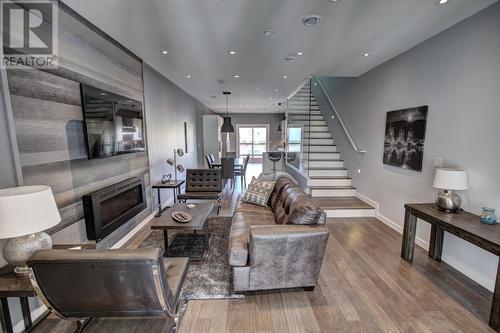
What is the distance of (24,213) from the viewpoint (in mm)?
1436

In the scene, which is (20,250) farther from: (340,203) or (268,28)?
(340,203)

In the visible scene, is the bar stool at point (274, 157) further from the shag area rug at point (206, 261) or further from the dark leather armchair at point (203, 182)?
the shag area rug at point (206, 261)

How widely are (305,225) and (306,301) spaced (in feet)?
2.37

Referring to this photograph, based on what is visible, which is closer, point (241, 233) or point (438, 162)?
point (241, 233)

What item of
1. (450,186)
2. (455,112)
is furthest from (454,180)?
(455,112)

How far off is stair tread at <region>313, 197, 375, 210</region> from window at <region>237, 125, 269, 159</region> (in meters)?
8.39

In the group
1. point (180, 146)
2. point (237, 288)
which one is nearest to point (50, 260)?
point (237, 288)

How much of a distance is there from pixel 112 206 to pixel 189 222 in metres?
1.07

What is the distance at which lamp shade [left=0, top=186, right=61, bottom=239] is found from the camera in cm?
139

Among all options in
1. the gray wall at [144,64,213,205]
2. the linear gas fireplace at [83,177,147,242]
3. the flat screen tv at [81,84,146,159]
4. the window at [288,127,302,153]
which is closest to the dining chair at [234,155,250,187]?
the window at [288,127,302,153]

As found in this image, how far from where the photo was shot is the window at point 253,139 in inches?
509

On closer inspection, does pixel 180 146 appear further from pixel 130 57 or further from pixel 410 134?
pixel 410 134

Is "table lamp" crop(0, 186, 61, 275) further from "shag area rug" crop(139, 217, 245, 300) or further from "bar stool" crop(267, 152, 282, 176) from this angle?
"bar stool" crop(267, 152, 282, 176)

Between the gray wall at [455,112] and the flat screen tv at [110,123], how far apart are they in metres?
4.17
